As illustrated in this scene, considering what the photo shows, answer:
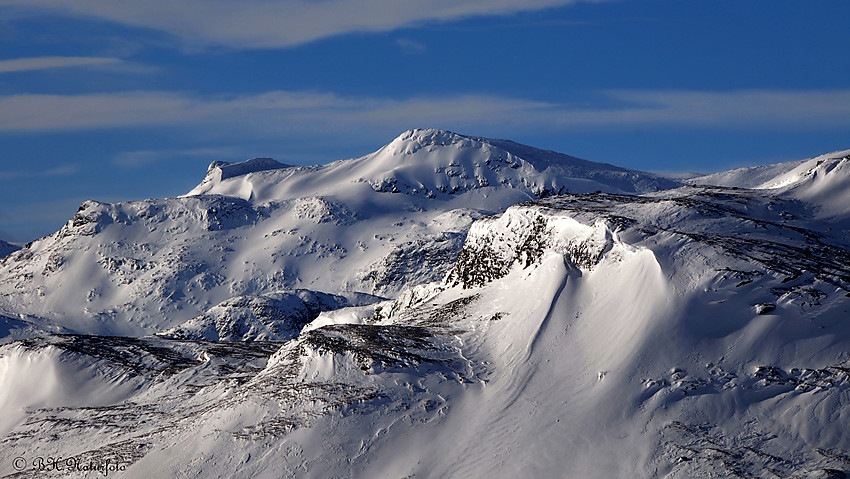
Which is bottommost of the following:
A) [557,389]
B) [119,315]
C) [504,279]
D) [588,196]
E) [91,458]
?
[119,315]

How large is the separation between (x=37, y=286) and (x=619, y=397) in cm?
15714

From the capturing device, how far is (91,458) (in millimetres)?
54844

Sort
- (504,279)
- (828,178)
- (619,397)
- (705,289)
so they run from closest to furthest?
(619,397) < (705,289) < (504,279) < (828,178)

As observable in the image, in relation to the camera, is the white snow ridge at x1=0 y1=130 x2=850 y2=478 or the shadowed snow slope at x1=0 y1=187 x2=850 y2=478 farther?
the white snow ridge at x1=0 y1=130 x2=850 y2=478

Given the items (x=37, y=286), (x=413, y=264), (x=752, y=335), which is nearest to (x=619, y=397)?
(x=752, y=335)

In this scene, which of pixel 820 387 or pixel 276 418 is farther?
pixel 276 418

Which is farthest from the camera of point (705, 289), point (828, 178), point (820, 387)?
point (828, 178)

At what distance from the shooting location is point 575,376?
52000 millimetres

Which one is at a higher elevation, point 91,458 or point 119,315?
point 91,458

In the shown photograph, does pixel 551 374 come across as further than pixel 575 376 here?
Yes

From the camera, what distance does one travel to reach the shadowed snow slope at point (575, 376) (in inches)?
1837

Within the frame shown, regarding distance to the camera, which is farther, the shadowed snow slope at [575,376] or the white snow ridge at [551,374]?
the white snow ridge at [551,374]

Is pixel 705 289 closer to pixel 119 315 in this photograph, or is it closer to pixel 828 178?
pixel 828 178

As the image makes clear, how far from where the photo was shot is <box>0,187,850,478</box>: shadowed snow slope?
153 feet
